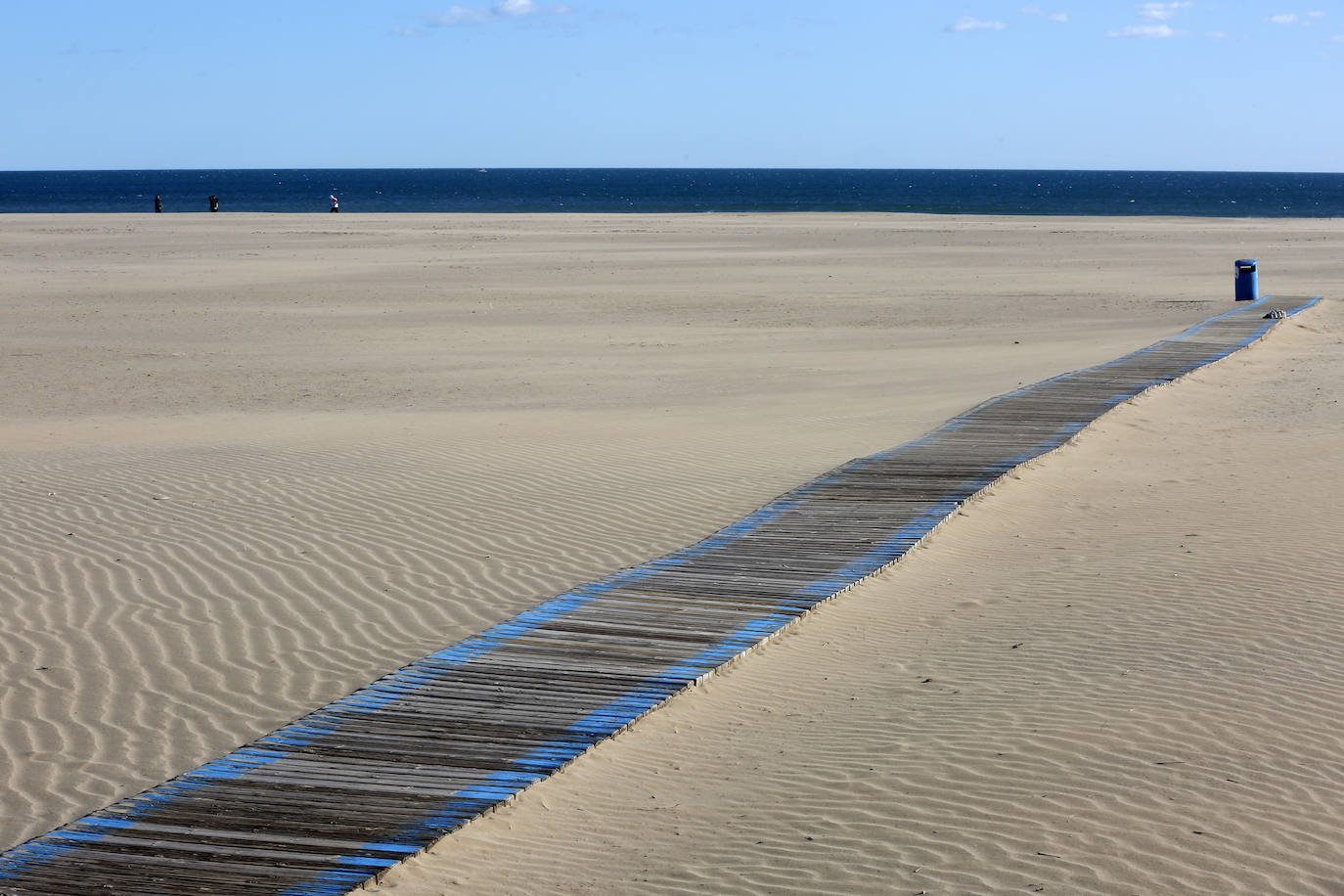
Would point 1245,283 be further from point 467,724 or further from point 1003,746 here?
point 467,724

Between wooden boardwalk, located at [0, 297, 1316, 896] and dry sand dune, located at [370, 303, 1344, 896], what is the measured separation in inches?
6.5

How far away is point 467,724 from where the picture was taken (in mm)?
5492

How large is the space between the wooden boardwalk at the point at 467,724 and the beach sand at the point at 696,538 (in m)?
0.19

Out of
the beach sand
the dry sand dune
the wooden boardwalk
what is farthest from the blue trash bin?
the wooden boardwalk

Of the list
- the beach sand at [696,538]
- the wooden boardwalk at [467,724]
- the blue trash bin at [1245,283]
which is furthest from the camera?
the blue trash bin at [1245,283]

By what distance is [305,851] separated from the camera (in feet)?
14.2

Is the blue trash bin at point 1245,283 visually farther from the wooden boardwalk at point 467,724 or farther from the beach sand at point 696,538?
the wooden boardwalk at point 467,724

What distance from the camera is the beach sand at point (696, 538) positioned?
4.70 metres

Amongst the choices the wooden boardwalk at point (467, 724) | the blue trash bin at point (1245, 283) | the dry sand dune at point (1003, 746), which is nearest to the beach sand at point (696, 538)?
the dry sand dune at point (1003, 746)

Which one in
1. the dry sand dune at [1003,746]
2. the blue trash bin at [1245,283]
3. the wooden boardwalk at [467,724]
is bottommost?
the dry sand dune at [1003,746]

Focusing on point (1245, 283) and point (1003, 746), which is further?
point (1245, 283)

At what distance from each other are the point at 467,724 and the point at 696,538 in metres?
3.65

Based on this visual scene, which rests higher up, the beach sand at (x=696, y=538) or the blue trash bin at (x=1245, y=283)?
the blue trash bin at (x=1245, y=283)

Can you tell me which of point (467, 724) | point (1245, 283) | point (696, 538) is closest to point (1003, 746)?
point (467, 724)
